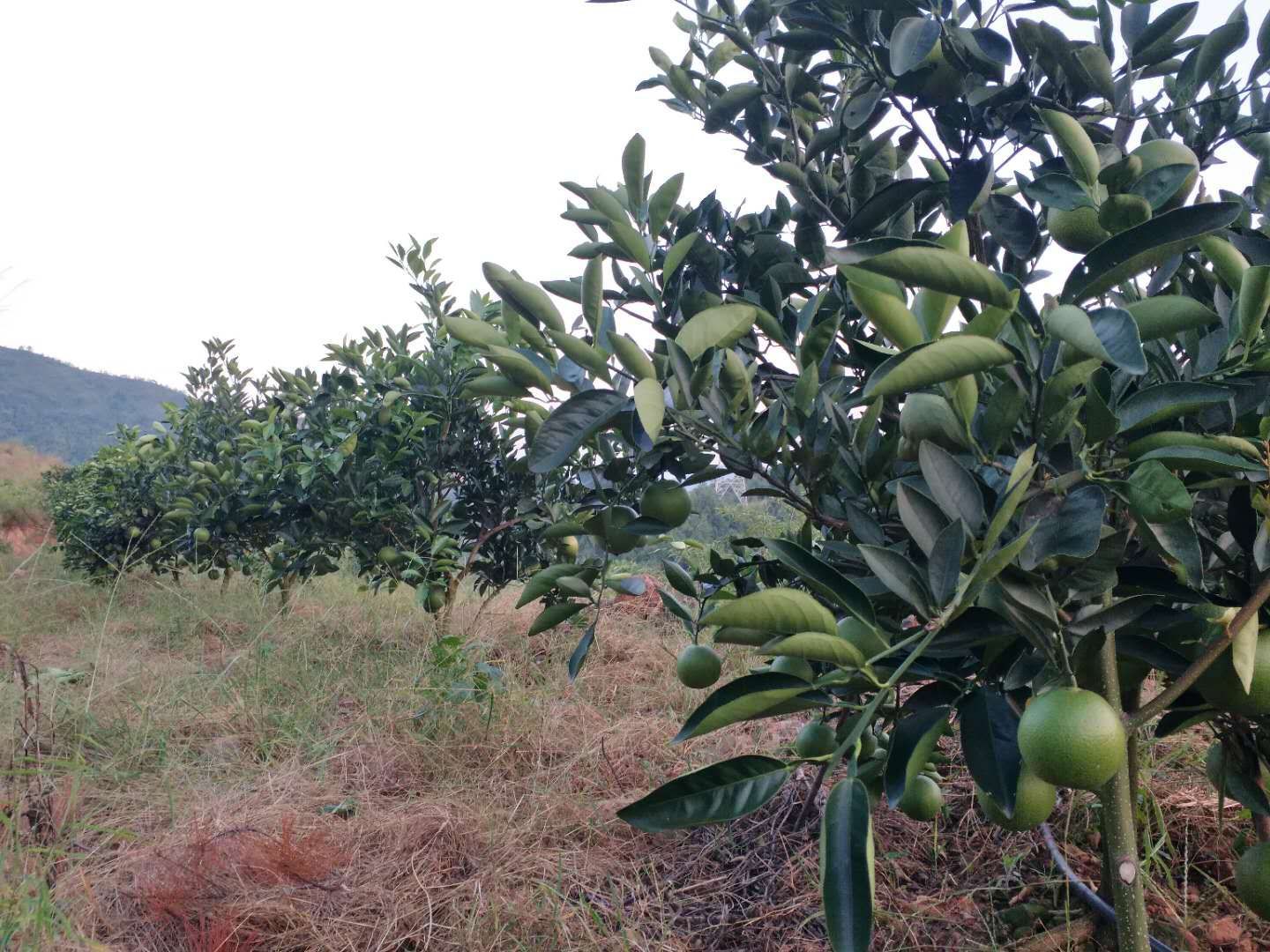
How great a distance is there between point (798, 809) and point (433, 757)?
1.29m

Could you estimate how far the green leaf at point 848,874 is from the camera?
1.94 ft

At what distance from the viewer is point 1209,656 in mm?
778

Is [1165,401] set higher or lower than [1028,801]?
higher

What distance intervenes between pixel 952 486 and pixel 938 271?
201 mm

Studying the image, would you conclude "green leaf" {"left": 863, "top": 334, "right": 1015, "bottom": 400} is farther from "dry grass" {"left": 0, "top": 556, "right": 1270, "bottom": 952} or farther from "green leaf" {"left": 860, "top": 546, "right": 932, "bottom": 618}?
"dry grass" {"left": 0, "top": 556, "right": 1270, "bottom": 952}

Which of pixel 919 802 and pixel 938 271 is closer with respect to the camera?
pixel 938 271

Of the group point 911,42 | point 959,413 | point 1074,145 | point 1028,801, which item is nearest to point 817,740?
point 1028,801

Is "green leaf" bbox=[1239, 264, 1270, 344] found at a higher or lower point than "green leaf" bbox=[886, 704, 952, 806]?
higher

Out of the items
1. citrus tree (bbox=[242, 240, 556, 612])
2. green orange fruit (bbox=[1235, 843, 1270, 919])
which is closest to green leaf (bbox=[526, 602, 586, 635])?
green orange fruit (bbox=[1235, 843, 1270, 919])

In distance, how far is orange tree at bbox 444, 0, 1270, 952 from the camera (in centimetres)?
67

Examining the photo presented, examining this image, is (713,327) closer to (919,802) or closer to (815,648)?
(815,648)

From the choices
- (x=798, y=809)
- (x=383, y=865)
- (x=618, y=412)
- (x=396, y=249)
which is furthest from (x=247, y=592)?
(x=618, y=412)

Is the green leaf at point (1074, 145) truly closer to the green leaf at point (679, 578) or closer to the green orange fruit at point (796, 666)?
the green orange fruit at point (796, 666)

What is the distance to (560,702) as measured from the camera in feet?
11.0
